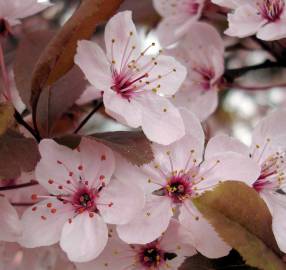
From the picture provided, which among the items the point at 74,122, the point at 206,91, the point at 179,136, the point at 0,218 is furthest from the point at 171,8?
the point at 0,218

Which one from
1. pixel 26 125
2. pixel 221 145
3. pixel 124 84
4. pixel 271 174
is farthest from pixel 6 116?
pixel 271 174

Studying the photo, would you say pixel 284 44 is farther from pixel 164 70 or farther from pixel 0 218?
pixel 0 218

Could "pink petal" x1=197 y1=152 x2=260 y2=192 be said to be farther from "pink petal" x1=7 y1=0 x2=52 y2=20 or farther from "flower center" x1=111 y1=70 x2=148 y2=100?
"pink petal" x1=7 y1=0 x2=52 y2=20

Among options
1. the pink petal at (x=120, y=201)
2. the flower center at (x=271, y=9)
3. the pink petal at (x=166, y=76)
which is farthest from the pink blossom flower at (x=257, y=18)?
the pink petal at (x=120, y=201)

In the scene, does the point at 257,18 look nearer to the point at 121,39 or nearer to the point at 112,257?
the point at 121,39

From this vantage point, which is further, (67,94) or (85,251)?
(67,94)

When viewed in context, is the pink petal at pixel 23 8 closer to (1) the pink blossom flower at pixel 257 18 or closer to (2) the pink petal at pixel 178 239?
(1) the pink blossom flower at pixel 257 18
